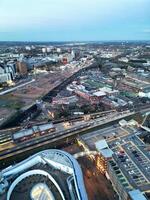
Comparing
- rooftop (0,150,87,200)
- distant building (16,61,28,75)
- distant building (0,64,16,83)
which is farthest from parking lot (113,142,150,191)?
distant building (16,61,28,75)

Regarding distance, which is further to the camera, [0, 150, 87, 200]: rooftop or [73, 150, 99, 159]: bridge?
[73, 150, 99, 159]: bridge

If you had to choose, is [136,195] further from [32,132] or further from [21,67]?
[21,67]

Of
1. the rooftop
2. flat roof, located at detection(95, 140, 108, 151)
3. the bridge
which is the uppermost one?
the rooftop

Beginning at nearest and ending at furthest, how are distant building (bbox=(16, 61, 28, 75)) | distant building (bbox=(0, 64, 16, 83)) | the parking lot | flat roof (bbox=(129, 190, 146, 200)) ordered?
flat roof (bbox=(129, 190, 146, 200))
the parking lot
distant building (bbox=(0, 64, 16, 83))
distant building (bbox=(16, 61, 28, 75))

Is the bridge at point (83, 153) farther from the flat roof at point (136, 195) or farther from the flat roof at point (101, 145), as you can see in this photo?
the flat roof at point (136, 195)

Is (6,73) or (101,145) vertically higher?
(6,73)

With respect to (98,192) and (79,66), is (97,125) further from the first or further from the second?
(79,66)

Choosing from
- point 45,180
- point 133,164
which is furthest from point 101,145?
Result: point 45,180

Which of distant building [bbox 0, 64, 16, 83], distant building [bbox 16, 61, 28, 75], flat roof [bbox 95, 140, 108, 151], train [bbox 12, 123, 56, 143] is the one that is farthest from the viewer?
distant building [bbox 16, 61, 28, 75]

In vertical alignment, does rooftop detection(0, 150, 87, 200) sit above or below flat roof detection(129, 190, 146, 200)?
above

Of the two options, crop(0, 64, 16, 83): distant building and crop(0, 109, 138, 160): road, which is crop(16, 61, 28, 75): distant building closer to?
crop(0, 64, 16, 83): distant building
